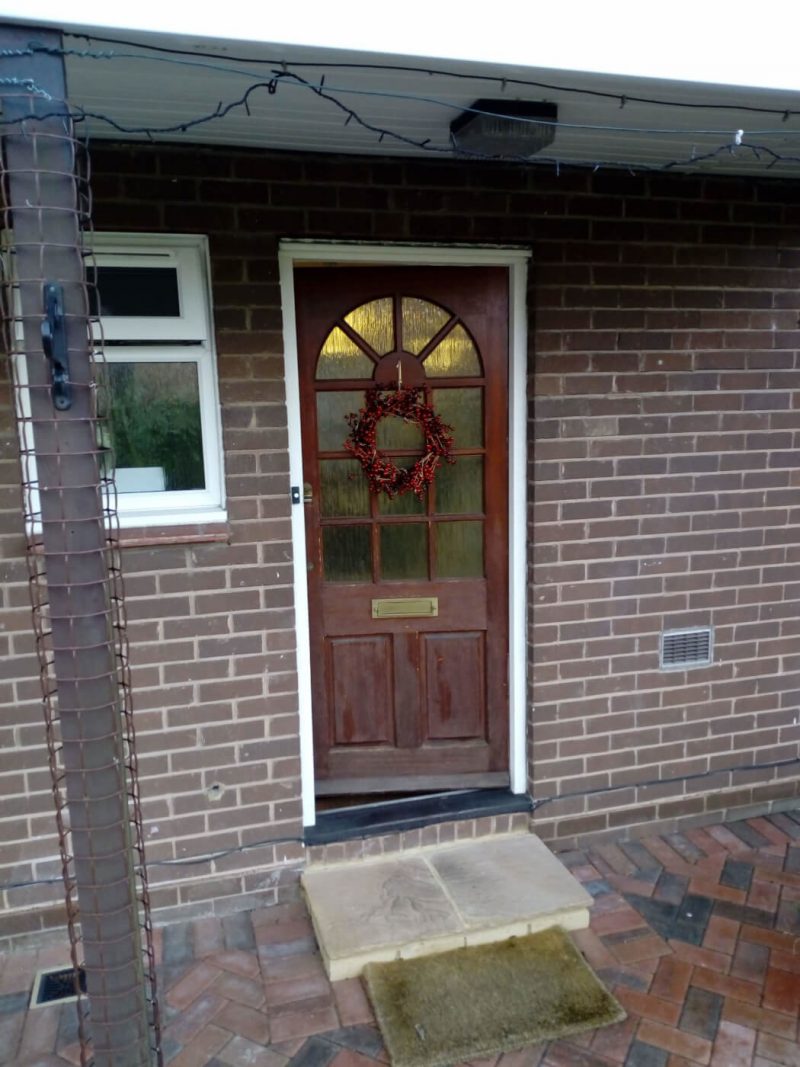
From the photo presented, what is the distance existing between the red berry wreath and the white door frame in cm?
25

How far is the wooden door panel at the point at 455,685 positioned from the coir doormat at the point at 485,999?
88 cm

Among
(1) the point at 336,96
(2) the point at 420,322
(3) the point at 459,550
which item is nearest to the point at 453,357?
(2) the point at 420,322

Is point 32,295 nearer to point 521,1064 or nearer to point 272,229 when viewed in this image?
point 272,229

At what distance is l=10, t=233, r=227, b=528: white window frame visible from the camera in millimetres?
2744

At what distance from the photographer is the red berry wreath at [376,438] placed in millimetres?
3125

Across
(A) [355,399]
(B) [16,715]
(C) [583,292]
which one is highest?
(C) [583,292]

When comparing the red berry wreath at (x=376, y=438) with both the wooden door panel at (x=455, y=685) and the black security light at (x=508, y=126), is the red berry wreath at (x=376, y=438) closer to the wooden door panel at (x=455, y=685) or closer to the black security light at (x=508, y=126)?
the wooden door panel at (x=455, y=685)

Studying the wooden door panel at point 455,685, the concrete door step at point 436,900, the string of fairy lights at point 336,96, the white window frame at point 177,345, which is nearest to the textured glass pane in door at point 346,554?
the wooden door panel at point 455,685

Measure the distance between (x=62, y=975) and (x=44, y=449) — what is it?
2097 mm

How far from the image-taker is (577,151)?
284 cm

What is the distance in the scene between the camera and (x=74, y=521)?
1.69m

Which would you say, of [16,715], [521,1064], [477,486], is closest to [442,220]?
[477,486]

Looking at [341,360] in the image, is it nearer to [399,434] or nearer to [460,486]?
[399,434]

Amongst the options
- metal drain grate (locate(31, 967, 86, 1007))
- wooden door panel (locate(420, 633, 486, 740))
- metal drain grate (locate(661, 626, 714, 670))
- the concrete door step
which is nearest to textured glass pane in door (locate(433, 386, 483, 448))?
wooden door panel (locate(420, 633, 486, 740))
